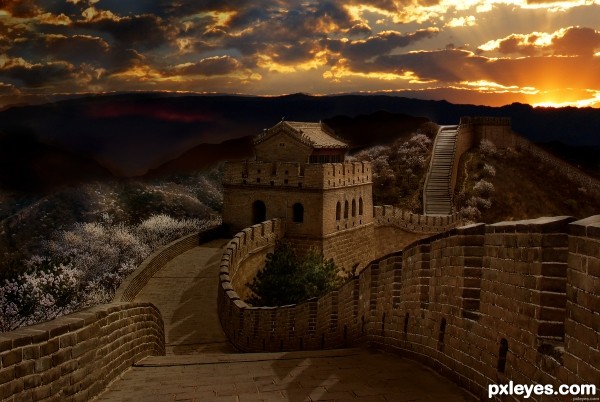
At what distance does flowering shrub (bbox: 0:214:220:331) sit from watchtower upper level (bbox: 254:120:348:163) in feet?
29.3

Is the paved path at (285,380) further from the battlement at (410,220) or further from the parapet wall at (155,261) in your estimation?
the battlement at (410,220)

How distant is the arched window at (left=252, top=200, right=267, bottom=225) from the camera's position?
2939cm

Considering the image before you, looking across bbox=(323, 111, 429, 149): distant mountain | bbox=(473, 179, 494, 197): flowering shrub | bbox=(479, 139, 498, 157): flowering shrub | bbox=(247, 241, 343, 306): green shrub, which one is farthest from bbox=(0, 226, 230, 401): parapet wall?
bbox=(323, 111, 429, 149): distant mountain

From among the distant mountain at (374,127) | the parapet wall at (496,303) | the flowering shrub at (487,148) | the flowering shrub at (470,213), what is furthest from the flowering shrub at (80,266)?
the flowering shrub at (487,148)

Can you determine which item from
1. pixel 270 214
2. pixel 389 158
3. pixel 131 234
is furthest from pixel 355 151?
pixel 270 214

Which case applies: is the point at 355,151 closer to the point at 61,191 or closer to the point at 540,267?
the point at 61,191

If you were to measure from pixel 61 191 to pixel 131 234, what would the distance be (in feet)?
36.5

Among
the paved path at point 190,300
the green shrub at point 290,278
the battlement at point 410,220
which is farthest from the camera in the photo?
the battlement at point 410,220

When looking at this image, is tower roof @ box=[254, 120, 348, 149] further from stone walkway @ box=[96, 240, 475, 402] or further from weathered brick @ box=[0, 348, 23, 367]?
weathered brick @ box=[0, 348, 23, 367]

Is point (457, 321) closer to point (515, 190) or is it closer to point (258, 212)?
point (258, 212)

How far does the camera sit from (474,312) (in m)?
6.38

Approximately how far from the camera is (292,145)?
31.6m

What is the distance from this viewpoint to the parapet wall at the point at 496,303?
4.50 m

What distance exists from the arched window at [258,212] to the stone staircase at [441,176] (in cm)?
1773
